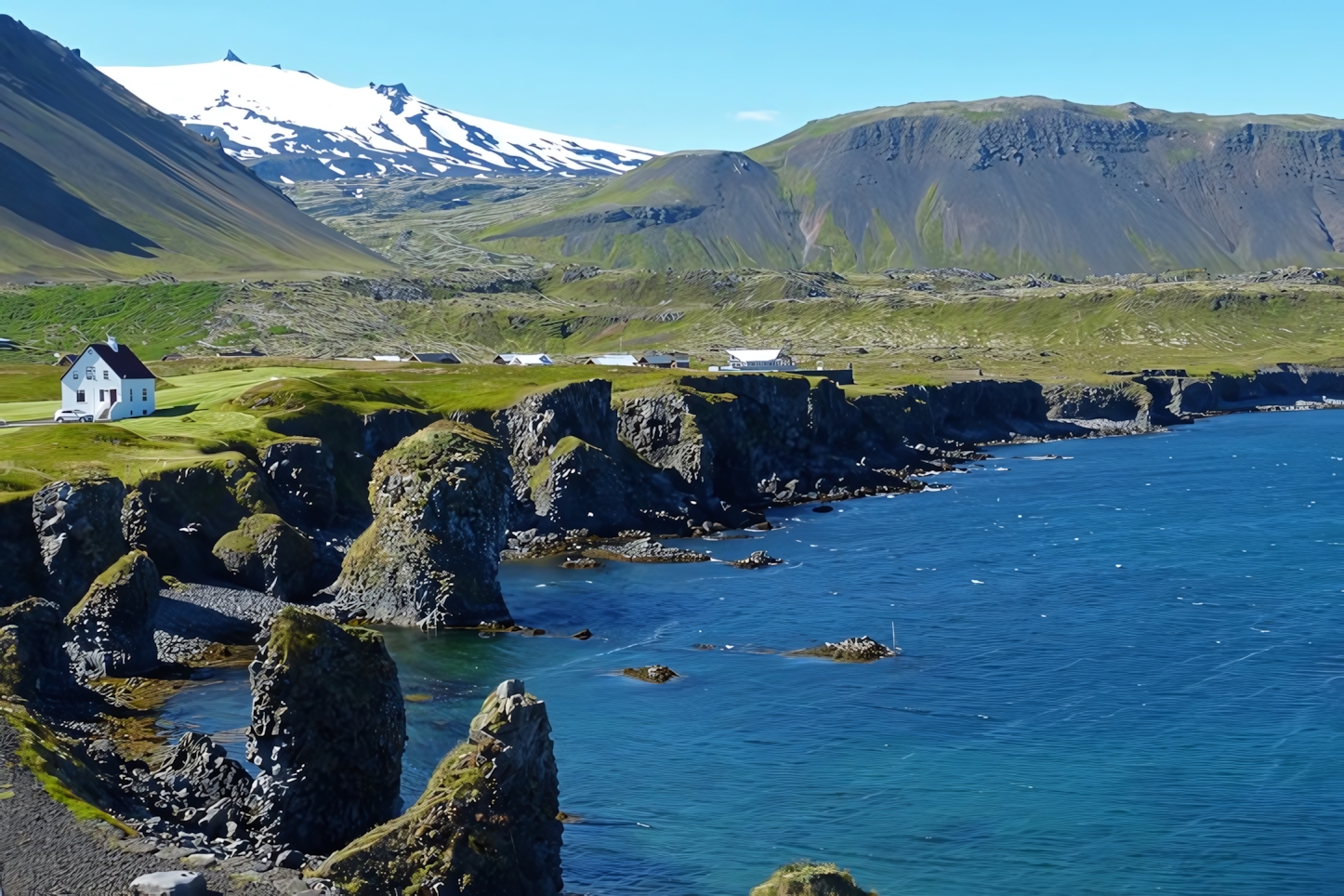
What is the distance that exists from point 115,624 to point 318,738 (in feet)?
88.5

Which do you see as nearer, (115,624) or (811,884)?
(811,884)

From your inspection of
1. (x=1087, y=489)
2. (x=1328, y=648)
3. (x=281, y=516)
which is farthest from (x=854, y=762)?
(x=1087, y=489)

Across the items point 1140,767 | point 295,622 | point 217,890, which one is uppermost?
point 295,622

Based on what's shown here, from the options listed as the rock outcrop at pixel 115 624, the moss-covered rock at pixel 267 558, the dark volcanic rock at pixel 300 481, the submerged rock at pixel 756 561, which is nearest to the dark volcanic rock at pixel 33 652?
the rock outcrop at pixel 115 624

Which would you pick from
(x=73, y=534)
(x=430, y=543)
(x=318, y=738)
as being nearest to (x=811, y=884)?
(x=318, y=738)

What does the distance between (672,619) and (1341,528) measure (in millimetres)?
69451

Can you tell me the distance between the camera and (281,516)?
89.6m

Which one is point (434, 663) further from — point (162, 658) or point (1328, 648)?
point (1328, 648)

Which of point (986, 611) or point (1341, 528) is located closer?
point (986, 611)

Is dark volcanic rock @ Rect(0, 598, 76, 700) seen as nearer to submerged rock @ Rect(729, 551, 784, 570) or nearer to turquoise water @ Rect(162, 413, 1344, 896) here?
turquoise water @ Rect(162, 413, 1344, 896)

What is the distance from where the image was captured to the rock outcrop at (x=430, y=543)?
78.1 meters

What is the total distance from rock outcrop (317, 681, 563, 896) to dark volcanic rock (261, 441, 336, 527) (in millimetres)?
59293

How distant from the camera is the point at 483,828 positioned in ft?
124

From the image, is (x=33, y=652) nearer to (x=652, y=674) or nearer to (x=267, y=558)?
(x=267, y=558)
